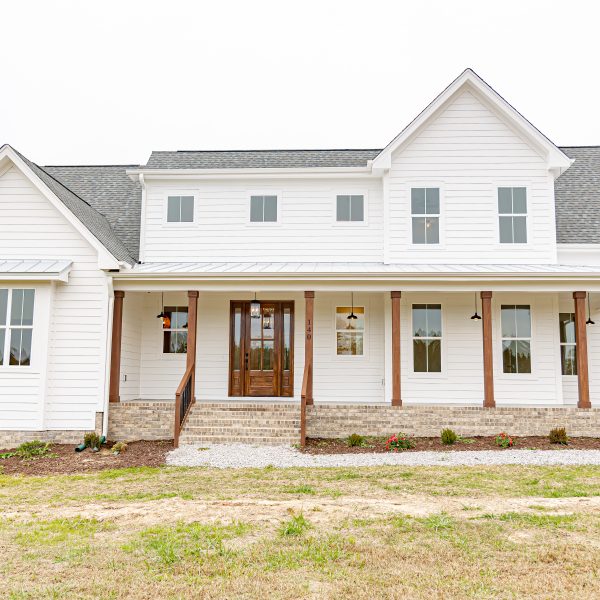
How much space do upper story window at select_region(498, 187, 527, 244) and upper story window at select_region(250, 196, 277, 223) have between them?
5.52 metres

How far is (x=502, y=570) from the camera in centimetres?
485

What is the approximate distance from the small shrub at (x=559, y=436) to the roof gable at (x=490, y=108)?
20.7ft

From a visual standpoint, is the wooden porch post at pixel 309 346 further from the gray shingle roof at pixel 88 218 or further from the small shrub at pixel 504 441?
the gray shingle roof at pixel 88 218

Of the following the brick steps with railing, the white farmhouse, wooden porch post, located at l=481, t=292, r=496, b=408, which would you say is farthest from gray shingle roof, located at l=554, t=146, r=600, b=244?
the brick steps with railing

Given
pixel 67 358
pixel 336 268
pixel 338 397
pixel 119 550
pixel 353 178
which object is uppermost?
pixel 353 178

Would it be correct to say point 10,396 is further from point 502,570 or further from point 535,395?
point 535,395

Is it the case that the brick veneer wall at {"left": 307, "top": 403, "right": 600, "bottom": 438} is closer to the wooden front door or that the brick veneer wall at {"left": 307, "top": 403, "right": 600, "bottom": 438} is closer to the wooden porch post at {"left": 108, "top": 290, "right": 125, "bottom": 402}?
the wooden front door

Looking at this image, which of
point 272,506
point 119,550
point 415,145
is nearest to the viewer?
point 119,550

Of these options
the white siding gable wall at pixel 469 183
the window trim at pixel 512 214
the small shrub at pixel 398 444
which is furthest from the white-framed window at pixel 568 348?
the small shrub at pixel 398 444

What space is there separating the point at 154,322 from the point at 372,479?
26.2ft

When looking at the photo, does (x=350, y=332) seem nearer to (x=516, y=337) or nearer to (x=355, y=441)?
(x=355, y=441)

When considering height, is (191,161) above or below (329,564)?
above

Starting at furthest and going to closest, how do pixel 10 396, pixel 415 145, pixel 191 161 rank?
pixel 191 161, pixel 415 145, pixel 10 396

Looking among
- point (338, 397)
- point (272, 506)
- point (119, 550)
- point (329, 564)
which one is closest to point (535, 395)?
point (338, 397)
